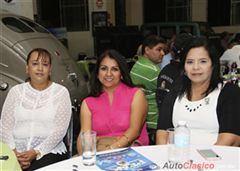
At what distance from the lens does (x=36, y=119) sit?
2943 millimetres

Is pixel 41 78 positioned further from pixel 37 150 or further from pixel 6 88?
pixel 6 88

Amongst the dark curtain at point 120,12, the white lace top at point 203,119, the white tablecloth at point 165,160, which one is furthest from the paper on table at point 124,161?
the dark curtain at point 120,12

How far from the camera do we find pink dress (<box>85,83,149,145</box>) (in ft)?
9.46

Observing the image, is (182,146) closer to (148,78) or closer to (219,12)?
(148,78)

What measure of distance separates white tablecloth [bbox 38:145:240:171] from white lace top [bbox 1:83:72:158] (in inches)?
36.9

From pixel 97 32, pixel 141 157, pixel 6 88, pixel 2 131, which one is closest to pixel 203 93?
pixel 141 157

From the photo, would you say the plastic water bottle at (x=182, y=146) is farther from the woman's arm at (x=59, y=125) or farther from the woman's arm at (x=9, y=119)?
the woman's arm at (x=9, y=119)

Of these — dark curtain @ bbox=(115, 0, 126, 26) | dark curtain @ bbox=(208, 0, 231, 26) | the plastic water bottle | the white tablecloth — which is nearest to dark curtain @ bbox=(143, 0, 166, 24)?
dark curtain @ bbox=(115, 0, 126, 26)

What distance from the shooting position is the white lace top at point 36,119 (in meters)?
2.94

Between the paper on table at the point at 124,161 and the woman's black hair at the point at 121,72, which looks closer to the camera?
the paper on table at the point at 124,161

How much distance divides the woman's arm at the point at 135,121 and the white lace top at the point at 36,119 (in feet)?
1.67

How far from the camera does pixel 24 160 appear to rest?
2.84 metres

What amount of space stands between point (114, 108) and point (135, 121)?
7.5 inches

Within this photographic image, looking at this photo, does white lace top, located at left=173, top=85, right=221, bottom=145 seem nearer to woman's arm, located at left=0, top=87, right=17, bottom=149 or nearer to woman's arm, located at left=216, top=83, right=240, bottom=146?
woman's arm, located at left=216, top=83, right=240, bottom=146
